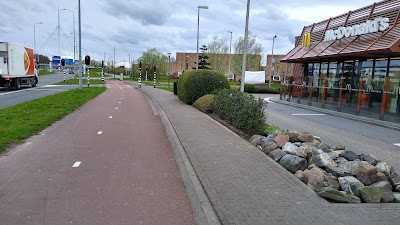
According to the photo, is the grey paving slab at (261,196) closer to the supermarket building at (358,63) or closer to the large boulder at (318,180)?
the large boulder at (318,180)

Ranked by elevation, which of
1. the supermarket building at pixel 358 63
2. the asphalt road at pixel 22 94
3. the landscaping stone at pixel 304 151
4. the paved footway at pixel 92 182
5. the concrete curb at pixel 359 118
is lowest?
the asphalt road at pixel 22 94

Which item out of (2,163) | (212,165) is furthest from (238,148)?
Answer: (2,163)

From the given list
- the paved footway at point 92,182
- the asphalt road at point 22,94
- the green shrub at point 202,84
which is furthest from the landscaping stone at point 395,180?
the asphalt road at point 22,94

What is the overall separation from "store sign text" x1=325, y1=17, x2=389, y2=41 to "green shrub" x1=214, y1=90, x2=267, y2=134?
9.83 meters

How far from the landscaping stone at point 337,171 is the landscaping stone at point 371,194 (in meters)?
0.70

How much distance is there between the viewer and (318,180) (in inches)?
200

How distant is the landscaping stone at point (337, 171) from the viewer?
5613 millimetres

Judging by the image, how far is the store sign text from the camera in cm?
1616

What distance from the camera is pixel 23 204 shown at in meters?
4.39

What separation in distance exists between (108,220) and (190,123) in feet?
24.2

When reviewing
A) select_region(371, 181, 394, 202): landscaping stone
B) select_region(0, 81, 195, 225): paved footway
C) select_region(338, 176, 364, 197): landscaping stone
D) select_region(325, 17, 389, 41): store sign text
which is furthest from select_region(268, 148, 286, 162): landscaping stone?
select_region(325, 17, 389, 41): store sign text

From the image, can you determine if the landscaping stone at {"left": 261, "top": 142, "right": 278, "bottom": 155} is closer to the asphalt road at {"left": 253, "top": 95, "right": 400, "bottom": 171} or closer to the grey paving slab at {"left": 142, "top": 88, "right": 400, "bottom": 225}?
the grey paving slab at {"left": 142, "top": 88, "right": 400, "bottom": 225}

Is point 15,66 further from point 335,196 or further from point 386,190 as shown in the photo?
point 386,190

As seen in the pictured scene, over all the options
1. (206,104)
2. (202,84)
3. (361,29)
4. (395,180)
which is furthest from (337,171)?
(361,29)
